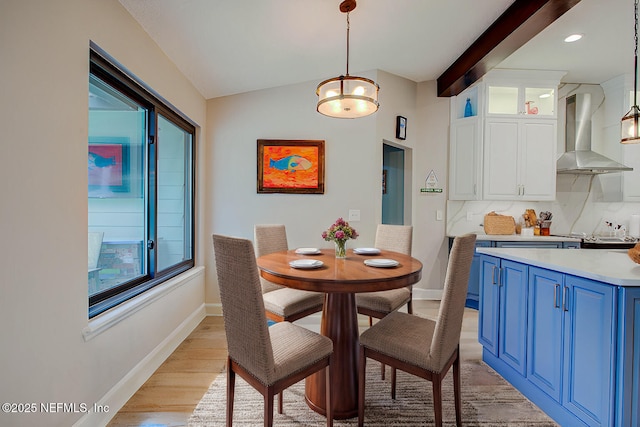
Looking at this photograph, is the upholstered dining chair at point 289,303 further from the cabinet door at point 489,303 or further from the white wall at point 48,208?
the cabinet door at point 489,303

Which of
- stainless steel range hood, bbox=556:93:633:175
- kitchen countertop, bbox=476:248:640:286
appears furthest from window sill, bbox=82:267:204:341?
stainless steel range hood, bbox=556:93:633:175

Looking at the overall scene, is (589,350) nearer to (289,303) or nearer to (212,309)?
(289,303)

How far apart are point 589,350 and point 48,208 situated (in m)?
2.66

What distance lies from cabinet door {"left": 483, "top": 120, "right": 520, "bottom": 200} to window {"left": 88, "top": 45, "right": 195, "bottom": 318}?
11.5 feet

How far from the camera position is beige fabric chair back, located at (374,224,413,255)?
8.93 feet

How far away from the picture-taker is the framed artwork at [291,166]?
3342 mm

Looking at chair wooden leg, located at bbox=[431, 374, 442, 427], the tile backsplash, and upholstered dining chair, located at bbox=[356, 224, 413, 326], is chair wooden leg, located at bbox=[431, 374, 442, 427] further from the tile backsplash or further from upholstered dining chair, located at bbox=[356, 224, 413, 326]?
the tile backsplash

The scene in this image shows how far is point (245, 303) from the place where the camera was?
1.32 metres

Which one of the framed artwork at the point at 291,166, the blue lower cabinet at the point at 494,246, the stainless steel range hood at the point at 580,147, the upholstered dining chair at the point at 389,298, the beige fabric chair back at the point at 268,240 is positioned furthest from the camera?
the stainless steel range hood at the point at 580,147

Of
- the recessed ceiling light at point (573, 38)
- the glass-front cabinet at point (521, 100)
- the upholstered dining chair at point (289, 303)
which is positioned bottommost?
the upholstered dining chair at point (289, 303)

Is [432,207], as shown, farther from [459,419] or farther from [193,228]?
[193,228]

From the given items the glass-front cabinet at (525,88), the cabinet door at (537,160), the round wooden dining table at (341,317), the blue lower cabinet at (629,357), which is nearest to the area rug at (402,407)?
the round wooden dining table at (341,317)

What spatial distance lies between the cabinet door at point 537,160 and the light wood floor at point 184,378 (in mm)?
1875

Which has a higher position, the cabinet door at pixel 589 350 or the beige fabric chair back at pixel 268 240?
the beige fabric chair back at pixel 268 240
